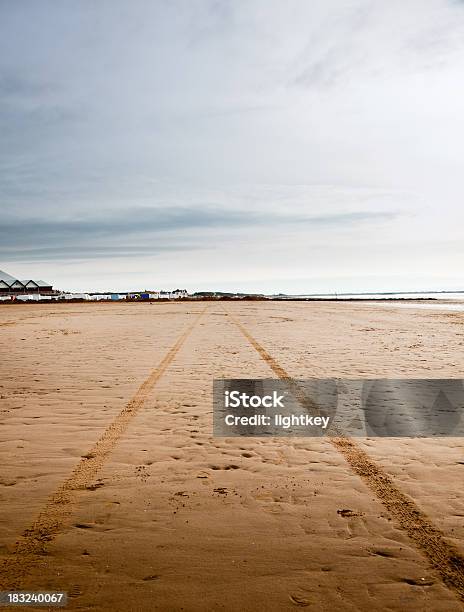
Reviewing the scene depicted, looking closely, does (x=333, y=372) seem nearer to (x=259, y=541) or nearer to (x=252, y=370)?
(x=252, y=370)

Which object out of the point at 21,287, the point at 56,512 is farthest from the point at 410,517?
the point at 21,287

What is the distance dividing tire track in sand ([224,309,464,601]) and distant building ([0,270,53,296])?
164 meters

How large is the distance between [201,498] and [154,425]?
2.60 meters

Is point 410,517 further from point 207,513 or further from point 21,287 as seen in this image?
point 21,287

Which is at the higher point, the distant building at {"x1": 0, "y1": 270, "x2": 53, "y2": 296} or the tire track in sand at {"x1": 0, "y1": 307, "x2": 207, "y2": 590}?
the distant building at {"x1": 0, "y1": 270, "x2": 53, "y2": 296}

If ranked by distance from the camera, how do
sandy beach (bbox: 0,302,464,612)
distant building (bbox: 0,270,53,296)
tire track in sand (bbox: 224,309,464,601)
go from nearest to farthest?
sandy beach (bbox: 0,302,464,612), tire track in sand (bbox: 224,309,464,601), distant building (bbox: 0,270,53,296)

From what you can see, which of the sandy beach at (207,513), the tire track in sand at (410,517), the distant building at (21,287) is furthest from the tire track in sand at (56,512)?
the distant building at (21,287)

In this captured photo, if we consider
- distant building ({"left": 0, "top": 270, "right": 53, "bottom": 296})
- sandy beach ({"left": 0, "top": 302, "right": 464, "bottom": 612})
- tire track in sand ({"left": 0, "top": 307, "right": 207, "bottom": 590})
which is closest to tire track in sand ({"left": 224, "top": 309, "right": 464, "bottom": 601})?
sandy beach ({"left": 0, "top": 302, "right": 464, "bottom": 612})

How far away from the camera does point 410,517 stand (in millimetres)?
4188

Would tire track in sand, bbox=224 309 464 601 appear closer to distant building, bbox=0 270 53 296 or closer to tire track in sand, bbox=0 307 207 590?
tire track in sand, bbox=0 307 207 590

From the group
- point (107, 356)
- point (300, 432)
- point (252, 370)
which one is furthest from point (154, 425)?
point (107, 356)

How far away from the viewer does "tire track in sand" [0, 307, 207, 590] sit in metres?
3.40

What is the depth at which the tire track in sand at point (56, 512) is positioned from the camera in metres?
3.40

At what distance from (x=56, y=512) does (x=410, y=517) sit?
131 inches
